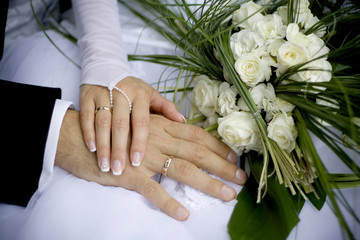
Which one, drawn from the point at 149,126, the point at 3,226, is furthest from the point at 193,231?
the point at 3,226

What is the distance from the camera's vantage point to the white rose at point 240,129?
28.1 inches

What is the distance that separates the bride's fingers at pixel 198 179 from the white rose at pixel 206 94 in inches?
6.6

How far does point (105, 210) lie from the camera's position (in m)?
0.71

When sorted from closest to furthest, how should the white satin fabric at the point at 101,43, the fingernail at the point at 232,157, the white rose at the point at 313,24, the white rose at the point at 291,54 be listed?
the white rose at the point at 291,54 < the white rose at the point at 313,24 < the fingernail at the point at 232,157 < the white satin fabric at the point at 101,43

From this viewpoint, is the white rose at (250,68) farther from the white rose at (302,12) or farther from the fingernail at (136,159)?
the fingernail at (136,159)

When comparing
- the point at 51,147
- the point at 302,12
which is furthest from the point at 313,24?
the point at 51,147

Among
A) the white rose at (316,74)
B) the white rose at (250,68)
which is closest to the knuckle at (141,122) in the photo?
the white rose at (250,68)

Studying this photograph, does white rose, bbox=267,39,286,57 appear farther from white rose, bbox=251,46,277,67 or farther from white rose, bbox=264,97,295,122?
white rose, bbox=264,97,295,122

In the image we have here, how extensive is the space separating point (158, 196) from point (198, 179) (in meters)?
0.12

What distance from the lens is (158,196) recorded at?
0.79 m

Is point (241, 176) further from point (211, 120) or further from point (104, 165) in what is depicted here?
point (104, 165)

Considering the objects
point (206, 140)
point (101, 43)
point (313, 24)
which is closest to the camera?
point (313, 24)

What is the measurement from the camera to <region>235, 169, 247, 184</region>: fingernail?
2.68 ft

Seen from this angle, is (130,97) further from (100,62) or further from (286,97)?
(286,97)
